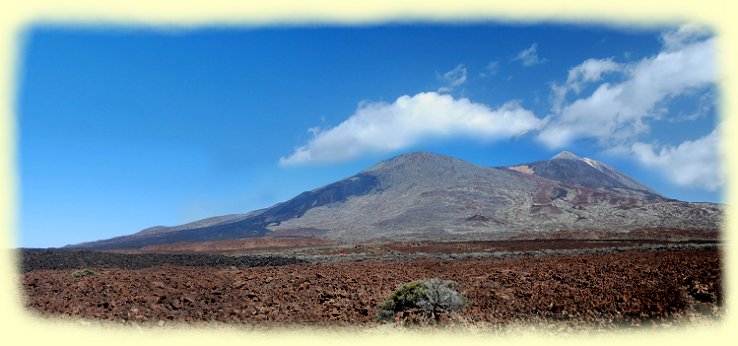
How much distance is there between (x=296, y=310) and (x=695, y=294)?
10606 millimetres

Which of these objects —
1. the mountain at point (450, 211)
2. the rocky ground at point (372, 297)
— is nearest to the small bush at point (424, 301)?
the rocky ground at point (372, 297)

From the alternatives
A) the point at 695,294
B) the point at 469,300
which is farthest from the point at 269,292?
the point at 695,294

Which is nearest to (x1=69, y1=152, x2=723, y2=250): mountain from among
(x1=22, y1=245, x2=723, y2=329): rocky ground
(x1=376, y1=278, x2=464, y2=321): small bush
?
(x1=22, y1=245, x2=723, y2=329): rocky ground

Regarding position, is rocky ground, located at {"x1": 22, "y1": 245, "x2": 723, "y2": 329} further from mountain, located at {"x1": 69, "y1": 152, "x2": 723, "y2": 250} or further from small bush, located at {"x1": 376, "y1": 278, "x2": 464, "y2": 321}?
mountain, located at {"x1": 69, "y1": 152, "x2": 723, "y2": 250}

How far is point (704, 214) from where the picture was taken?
324 ft

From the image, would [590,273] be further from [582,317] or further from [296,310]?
[296,310]

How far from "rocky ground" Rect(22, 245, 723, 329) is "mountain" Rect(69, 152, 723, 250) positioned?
219ft

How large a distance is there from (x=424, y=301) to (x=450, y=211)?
4866 inches

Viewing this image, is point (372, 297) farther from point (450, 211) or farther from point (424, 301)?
point (450, 211)

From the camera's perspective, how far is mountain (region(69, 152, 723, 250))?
98.9m

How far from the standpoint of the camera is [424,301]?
12.6 m

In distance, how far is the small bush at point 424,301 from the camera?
12438mm

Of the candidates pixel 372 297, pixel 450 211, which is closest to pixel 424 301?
pixel 372 297

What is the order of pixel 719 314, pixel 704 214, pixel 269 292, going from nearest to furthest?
pixel 719 314 < pixel 269 292 < pixel 704 214
